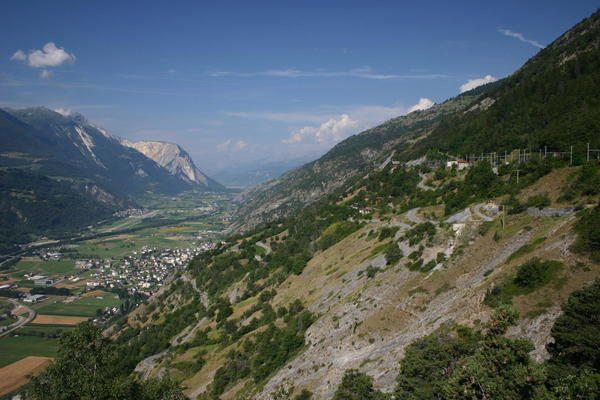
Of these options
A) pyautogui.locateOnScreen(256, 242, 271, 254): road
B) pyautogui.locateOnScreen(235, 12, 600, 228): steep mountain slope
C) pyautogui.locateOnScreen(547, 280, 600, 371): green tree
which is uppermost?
pyautogui.locateOnScreen(235, 12, 600, 228): steep mountain slope

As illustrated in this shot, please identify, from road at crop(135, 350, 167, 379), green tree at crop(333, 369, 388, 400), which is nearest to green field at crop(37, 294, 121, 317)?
road at crop(135, 350, 167, 379)

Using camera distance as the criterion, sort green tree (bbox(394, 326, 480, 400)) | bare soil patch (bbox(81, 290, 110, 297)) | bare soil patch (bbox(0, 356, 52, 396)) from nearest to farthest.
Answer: green tree (bbox(394, 326, 480, 400))
bare soil patch (bbox(0, 356, 52, 396))
bare soil patch (bbox(81, 290, 110, 297))

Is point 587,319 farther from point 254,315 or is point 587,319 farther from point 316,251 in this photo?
point 316,251

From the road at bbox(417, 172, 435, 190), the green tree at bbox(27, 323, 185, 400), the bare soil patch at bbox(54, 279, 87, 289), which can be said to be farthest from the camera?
the bare soil patch at bbox(54, 279, 87, 289)

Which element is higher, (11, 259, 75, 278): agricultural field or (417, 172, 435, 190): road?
(417, 172, 435, 190): road

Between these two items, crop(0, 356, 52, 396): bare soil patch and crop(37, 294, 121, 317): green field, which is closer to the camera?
crop(0, 356, 52, 396): bare soil patch

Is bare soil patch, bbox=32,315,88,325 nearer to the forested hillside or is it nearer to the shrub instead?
the forested hillside

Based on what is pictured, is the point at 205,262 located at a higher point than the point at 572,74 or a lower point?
lower

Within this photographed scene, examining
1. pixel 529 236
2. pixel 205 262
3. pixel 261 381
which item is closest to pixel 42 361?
pixel 205 262
